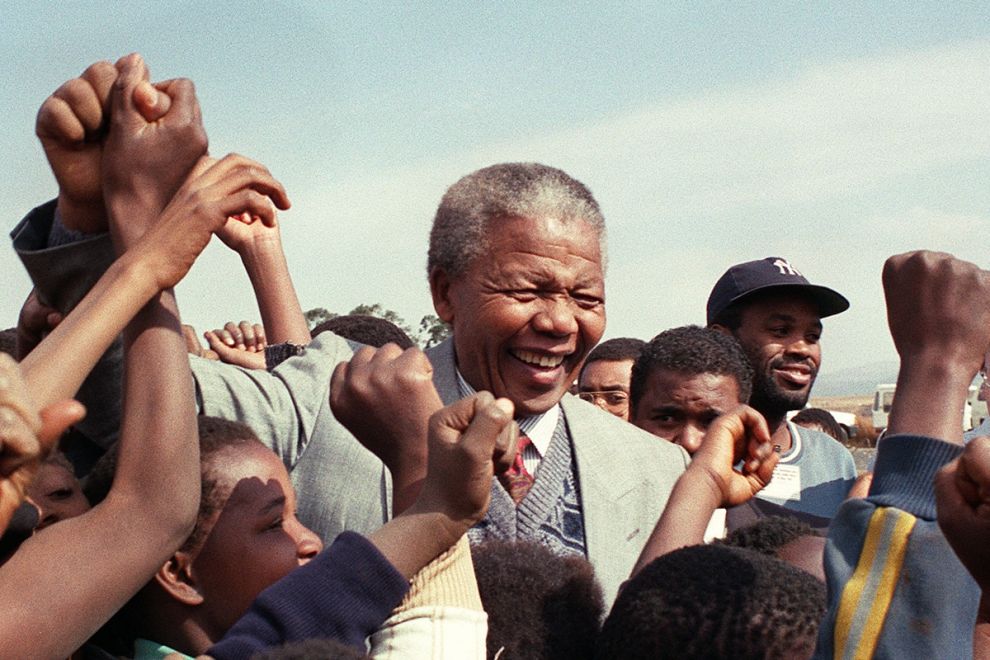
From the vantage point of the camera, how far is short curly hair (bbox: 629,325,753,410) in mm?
4848

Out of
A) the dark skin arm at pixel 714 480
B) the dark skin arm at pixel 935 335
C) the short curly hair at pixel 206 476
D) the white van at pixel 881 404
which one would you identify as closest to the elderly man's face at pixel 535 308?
the dark skin arm at pixel 714 480

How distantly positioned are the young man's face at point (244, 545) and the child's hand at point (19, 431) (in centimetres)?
104

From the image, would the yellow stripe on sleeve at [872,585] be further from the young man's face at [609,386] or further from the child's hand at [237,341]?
the young man's face at [609,386]

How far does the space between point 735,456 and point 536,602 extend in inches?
29.0

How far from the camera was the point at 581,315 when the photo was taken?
142 inches

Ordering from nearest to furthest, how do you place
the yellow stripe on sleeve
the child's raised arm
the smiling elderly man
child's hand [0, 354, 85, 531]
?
child's hand [0, 354, 85, 531], the yellow stripe on sleeve, the child's raised arm, the smiling elderly man

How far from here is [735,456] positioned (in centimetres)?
305

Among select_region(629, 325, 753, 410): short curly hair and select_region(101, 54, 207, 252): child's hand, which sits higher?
select_region(101, 54, 207, 252): child's hand

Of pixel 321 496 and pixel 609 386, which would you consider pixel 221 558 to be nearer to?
pixel 321 496

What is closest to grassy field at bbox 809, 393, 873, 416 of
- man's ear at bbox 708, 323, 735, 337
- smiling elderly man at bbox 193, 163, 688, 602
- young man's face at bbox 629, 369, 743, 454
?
man's ear at bbox 708, 323, 735, 337

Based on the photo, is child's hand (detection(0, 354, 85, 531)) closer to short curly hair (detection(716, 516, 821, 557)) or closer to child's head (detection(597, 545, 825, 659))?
child's head (detection(597, 545, 825, 659))

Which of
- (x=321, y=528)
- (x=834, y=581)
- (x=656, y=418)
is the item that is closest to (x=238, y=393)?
(x=321, y=528)

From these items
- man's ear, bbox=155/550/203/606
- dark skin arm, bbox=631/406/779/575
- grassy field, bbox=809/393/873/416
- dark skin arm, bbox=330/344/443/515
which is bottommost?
grassy field, bbox=809/393/873/416

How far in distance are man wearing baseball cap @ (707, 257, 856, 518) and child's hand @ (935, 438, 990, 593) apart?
3.45 m
